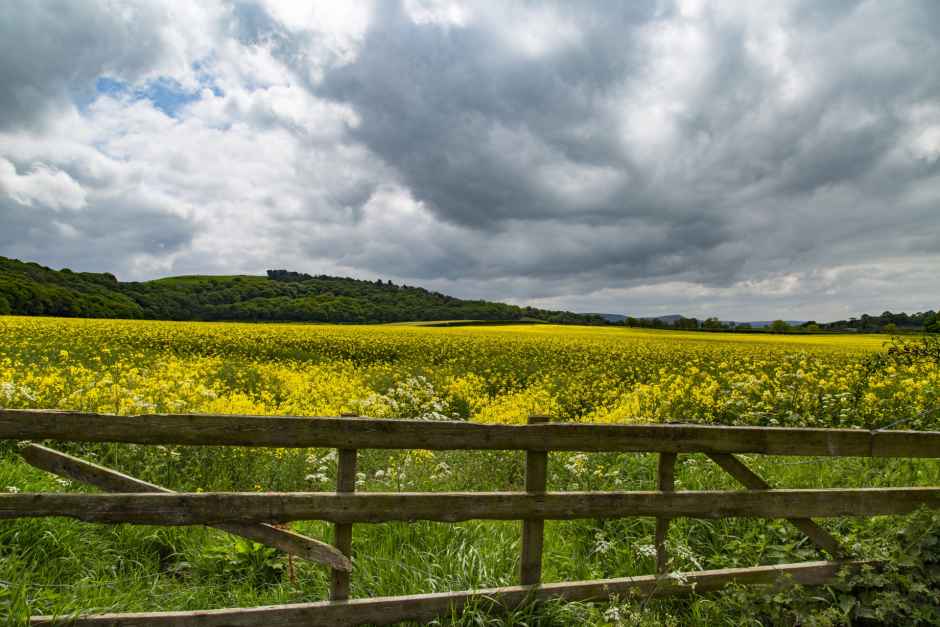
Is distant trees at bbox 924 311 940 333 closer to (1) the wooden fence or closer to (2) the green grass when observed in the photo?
(1) the wooden fence

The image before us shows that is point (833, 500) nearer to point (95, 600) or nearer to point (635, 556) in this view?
point (635, 556)

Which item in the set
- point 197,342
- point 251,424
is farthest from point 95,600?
point 197,342

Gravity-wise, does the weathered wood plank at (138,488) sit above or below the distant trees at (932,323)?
below

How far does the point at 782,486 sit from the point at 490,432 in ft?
13.6

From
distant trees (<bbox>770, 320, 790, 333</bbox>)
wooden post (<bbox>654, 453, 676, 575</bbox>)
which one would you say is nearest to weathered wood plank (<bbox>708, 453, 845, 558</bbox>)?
wooden post (<bbox>654, 453, 676, 575</bbox>)

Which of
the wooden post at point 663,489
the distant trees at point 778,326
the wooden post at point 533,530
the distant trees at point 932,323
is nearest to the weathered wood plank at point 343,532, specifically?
the wooden post at point 533,530

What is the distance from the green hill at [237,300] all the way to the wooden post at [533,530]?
68.0m

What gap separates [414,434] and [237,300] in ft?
385

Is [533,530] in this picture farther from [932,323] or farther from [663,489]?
[932,323]

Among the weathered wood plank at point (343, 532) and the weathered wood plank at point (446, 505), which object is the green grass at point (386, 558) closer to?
the weathered wood plank at point (446, 505)

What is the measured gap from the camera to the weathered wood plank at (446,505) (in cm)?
318

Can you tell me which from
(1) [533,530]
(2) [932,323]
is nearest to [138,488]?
(1) [533,530]

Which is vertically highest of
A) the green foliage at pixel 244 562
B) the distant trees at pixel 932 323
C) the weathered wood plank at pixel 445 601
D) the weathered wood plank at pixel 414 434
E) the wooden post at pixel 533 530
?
the distant trees at pixel 932 323

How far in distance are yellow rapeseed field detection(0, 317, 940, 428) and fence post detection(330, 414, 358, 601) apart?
126 inches
